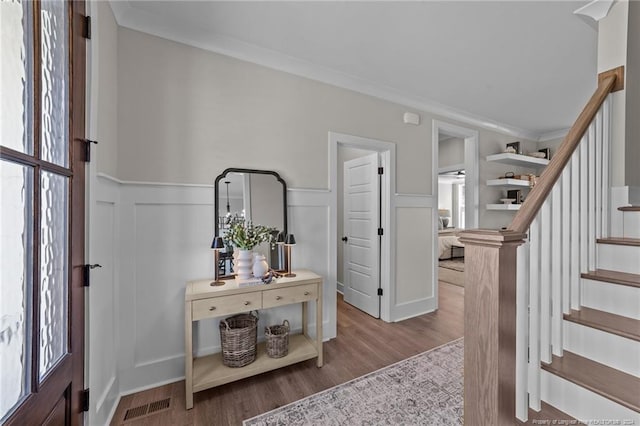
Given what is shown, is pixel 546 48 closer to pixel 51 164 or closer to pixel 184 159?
pixel 184 159

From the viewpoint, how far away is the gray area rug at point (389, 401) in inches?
65.6

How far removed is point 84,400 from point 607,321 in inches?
103

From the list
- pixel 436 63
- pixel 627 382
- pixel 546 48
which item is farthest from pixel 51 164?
pixel 546 48

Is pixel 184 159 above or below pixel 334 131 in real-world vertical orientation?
below

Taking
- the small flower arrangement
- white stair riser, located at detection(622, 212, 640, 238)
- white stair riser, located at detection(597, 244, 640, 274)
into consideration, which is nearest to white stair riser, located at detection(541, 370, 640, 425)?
white stair riser, located at detection(597, 244, 640, 274)

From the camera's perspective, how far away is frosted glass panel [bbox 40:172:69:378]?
1.00 metres

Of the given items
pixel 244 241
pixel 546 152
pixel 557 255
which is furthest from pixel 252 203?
pixel 546 152

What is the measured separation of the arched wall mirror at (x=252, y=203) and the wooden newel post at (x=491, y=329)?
1.64 m

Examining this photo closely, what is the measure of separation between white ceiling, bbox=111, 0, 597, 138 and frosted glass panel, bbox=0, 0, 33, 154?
1.27 metres

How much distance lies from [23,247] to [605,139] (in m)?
3.04

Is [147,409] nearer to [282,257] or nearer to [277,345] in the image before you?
[277,345]

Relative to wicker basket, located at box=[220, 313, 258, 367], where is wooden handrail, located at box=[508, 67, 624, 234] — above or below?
above

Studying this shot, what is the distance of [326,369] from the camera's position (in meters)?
2.20

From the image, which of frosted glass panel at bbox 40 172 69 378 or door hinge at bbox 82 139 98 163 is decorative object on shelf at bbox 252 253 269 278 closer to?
frosted glass panel at bbox 40 172 69 378
